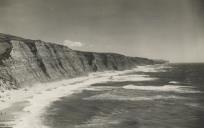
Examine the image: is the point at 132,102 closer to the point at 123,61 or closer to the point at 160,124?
the point at 160,124

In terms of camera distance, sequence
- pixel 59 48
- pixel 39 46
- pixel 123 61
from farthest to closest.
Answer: pixel 123 61
pixel 59 48
pixel 39 46

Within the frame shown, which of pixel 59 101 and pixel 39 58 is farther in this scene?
pixel 39 58

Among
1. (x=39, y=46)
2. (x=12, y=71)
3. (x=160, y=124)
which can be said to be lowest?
(x=160, y=124)

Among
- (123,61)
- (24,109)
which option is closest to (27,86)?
(24,109)

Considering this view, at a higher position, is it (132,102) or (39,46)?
(39,46)

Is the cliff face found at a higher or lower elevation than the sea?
higher

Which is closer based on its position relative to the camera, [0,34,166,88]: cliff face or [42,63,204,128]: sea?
[42,63,204,128]: sea

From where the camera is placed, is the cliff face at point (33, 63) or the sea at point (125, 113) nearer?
the sea at point (125, 113)

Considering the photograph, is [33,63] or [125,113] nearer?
[125,113]

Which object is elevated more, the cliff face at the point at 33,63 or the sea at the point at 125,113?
the cliff face at the point at 33,63

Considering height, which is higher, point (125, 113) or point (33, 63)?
point (33, 63)

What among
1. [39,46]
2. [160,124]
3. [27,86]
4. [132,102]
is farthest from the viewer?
[39,46]
